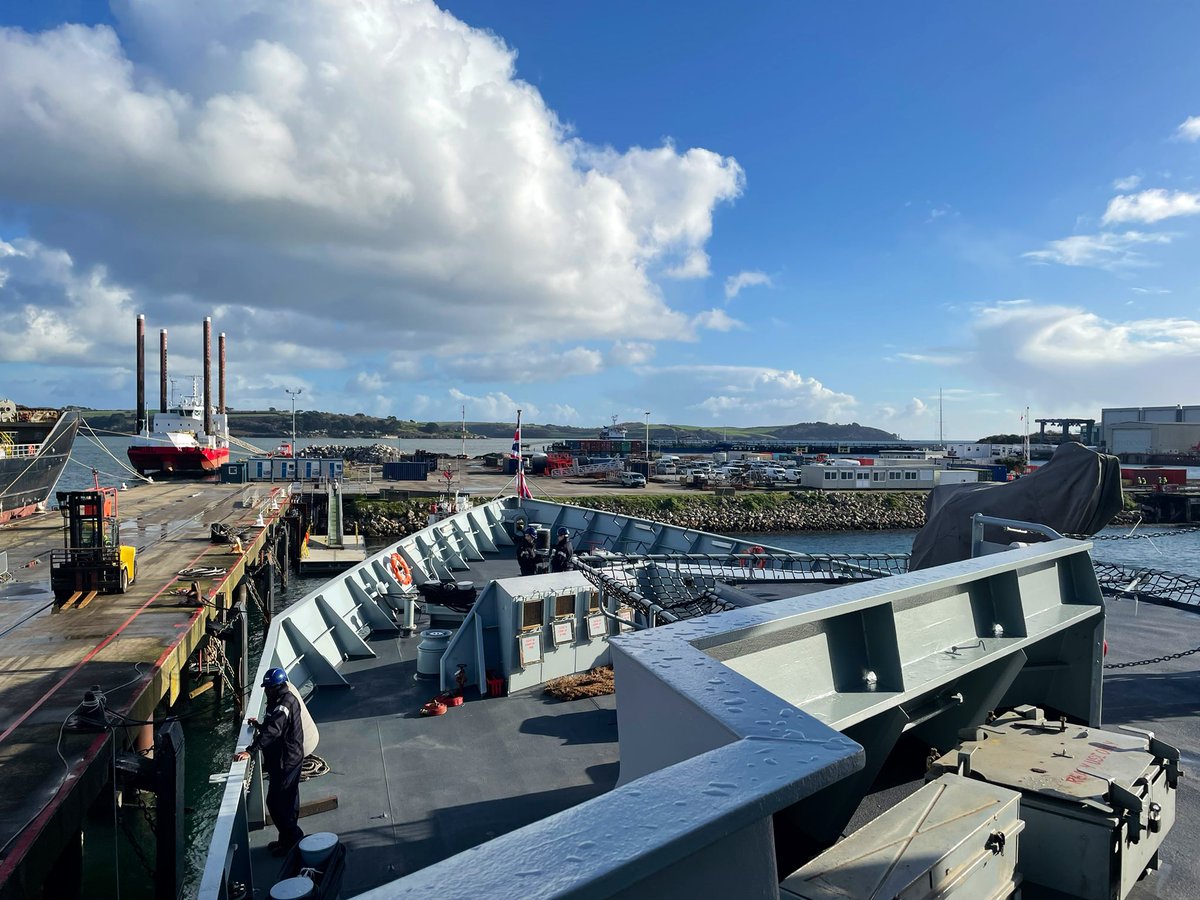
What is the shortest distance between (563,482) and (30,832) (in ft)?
187

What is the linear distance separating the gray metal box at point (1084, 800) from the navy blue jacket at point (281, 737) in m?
4.78

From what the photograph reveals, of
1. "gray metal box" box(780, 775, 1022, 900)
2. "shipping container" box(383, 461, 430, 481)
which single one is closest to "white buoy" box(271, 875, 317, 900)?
"gray metal box" box(780, 775, 1022, 900)

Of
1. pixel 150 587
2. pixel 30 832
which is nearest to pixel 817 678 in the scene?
pixel 30 832

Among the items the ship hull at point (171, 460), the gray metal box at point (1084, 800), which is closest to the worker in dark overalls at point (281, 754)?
the gray metal box at point (1084, 800)

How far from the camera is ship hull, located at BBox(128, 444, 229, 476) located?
181ft

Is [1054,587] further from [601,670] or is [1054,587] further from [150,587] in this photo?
[150,587]

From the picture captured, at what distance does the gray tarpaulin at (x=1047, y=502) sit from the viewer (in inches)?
295

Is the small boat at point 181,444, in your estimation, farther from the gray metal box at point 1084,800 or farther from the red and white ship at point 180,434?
the gray metal box at point 1084,800

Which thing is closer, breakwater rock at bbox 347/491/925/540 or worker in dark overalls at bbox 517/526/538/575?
worker in dark overalls at bbox 517/526/538/575

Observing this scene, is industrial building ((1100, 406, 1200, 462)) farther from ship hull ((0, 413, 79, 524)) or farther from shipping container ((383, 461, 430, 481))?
ship hull ((0, 413, 79, 524))

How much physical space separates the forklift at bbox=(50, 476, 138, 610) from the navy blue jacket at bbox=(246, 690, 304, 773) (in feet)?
39.6

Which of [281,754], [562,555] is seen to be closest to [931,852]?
[281,754]

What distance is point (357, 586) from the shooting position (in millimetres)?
11836

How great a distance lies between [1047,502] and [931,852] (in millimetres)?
5956
